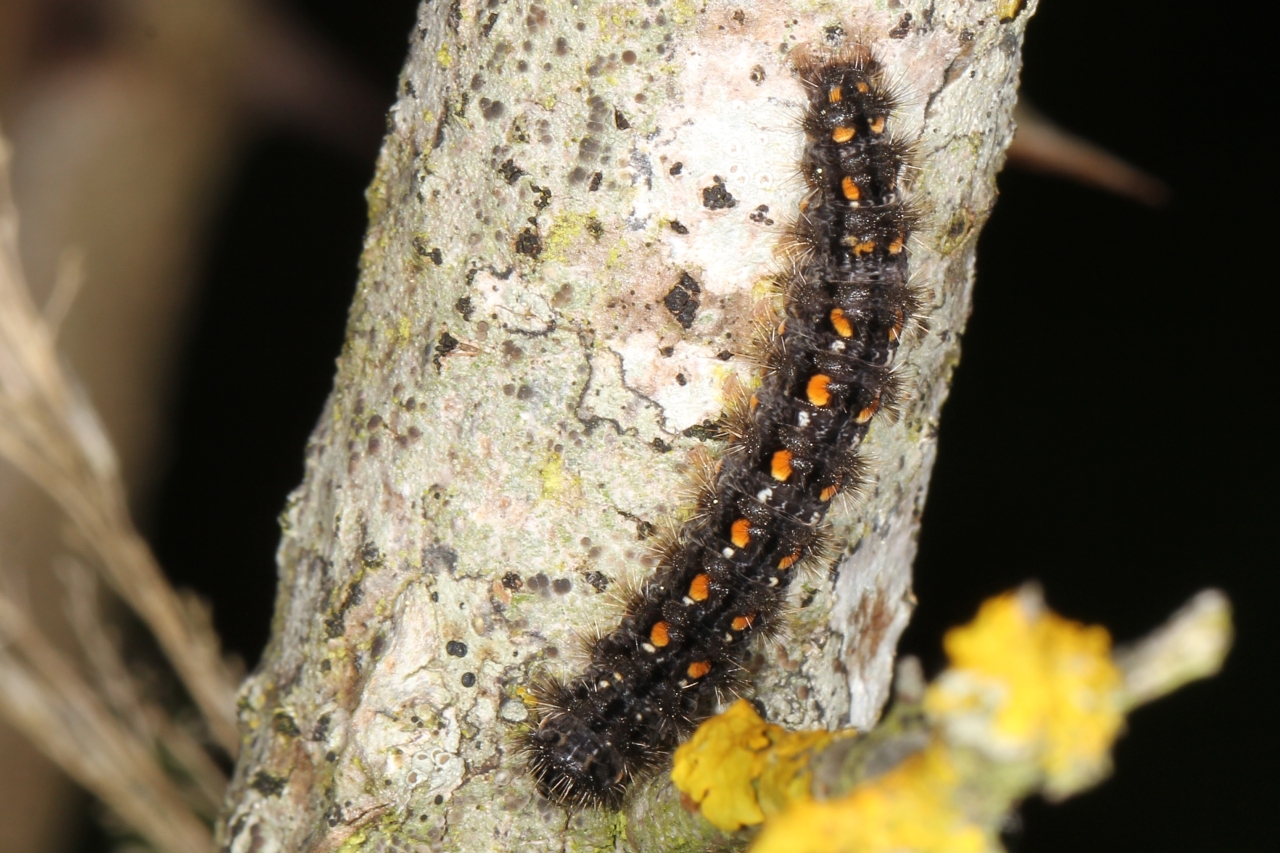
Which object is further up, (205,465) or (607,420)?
(607,420)

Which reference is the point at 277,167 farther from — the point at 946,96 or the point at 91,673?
the point at 946,96

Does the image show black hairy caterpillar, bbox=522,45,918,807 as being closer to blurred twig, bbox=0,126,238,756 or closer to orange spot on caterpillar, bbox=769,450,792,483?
orange spot on caterpillar, bbox=769,450,792,483

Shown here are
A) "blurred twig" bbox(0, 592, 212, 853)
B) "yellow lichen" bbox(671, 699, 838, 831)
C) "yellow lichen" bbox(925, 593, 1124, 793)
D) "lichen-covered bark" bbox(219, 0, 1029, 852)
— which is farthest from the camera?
"blurred twig" bbox(0, 592, 212, 853)

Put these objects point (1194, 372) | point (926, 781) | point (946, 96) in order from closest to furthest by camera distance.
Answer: point (926, 781) → point (946, 96) → point (1194, 372)

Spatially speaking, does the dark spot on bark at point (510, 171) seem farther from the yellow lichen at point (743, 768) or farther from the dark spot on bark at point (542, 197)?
the yellow lichen at point (743, 768)

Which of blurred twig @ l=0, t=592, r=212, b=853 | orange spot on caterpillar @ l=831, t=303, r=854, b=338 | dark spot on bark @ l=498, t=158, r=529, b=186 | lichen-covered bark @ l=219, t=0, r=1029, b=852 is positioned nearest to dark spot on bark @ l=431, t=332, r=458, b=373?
lichen-covered bark @ l=219, t=0, r=1029, b=852

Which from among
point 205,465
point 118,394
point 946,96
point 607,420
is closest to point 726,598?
point 607,420

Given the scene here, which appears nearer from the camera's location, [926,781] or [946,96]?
[926,781]
